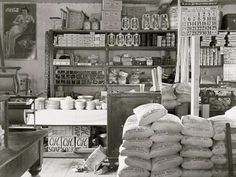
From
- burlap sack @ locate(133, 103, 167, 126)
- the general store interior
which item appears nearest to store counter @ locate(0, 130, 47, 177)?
the general store interior

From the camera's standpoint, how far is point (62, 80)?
841 cm

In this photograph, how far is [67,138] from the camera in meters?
6.91

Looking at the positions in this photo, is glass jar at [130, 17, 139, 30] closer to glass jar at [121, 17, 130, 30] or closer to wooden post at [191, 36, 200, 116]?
glass jar at [121, 17, 130, 30]

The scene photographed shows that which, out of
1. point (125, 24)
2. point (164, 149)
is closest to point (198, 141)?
point (164, 149)

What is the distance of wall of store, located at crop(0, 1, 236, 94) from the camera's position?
891cm

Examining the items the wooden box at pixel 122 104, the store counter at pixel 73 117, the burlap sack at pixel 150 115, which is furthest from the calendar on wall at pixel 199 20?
the store counter at pixel 73 117

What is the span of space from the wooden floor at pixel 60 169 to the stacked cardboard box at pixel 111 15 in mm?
3107

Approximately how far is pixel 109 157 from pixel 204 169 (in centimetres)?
270

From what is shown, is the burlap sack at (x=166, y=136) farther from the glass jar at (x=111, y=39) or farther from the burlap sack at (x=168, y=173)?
the glass jar at (x=111, y=39)

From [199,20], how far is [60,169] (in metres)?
3.28

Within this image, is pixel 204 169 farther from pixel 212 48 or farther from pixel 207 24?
pixel 212 48

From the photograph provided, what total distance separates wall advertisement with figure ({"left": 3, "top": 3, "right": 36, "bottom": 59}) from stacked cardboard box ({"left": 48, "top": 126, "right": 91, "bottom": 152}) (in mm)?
2678

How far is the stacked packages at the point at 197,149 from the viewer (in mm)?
3287

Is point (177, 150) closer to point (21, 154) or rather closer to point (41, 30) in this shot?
point (21, 154)
